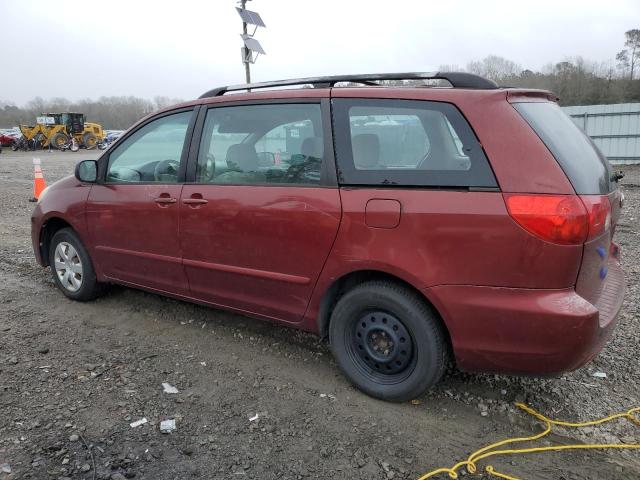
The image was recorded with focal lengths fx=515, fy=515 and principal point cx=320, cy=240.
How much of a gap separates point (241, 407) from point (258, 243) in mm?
969

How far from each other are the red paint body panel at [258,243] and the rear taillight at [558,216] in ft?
3.13

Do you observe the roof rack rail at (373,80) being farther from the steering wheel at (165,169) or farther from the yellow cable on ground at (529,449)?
the yellow cable on ground at (529,449)

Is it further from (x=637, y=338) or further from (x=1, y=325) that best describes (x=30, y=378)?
(x=637, y=338)

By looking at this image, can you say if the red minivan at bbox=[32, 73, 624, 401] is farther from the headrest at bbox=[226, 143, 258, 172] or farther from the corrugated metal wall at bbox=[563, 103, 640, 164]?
the corrugated metal wall at bbox=[563, 103, 640, 164]

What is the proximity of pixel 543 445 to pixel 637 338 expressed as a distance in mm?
1642

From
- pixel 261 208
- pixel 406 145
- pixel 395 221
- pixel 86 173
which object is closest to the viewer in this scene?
pixel 395 221

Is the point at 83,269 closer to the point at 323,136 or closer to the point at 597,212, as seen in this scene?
the point at 323,136

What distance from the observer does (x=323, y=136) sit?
3.00 m

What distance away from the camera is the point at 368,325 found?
293 cm

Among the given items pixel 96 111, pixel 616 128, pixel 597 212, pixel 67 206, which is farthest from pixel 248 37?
pixel 96 111

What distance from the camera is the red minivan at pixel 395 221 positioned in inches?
95.0

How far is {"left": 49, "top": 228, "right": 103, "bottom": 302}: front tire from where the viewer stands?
14.4 ft

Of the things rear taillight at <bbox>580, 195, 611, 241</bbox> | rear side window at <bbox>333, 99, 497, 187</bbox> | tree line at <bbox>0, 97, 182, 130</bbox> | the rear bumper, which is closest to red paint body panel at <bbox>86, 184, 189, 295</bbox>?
rear side window at <bbox>333, 99, 497, 187</bbox>

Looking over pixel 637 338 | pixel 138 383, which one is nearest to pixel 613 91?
pixel 637 338
